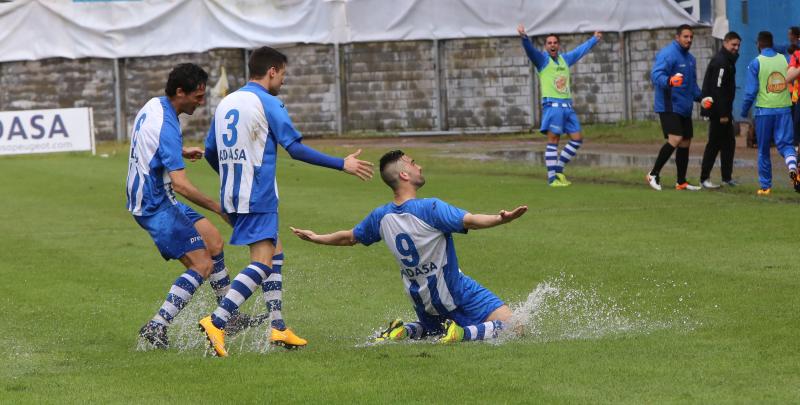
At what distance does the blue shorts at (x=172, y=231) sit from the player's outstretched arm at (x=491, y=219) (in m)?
1.79

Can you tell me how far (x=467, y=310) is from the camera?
8844 millimetres

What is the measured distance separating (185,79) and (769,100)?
10.8 m

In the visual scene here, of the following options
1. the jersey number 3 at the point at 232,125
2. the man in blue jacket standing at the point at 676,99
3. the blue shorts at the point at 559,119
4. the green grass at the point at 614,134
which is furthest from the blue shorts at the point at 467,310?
the green grass at the point at 614,134

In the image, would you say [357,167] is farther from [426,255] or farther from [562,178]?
[562,178]

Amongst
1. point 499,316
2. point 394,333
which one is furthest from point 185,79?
point 499,316

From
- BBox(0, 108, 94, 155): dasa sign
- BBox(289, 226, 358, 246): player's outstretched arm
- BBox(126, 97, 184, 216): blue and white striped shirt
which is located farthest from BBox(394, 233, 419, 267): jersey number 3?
BBox(0, 108, 94, 155): dasa sign

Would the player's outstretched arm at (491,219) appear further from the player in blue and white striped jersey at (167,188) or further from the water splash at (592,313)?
the player in blue and white striped jersey at (167,188)

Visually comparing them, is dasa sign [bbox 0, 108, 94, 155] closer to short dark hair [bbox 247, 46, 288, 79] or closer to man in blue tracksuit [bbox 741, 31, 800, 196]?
man in blue tracksuit [bbox 741, 31, 800, 196]

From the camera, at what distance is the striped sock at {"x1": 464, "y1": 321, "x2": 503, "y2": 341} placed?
8.58m

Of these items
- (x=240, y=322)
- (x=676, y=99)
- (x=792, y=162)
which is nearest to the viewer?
(x=240, y=322)

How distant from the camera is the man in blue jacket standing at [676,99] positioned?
Answer: 18469 millimetres

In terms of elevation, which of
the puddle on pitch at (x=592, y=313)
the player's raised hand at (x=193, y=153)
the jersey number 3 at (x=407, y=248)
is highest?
the player's raised hand at (x=193, y=153)

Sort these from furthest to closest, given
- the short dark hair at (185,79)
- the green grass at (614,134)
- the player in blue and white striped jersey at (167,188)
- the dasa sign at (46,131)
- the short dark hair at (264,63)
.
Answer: the dasa sign at (46,131) → the green grass at (614,134) → the short dark hair at (185,79) → the player in blue and white striped jersey at (167,188) → the short dark hair at (264,63)

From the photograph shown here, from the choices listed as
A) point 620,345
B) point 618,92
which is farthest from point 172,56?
point 620,345
